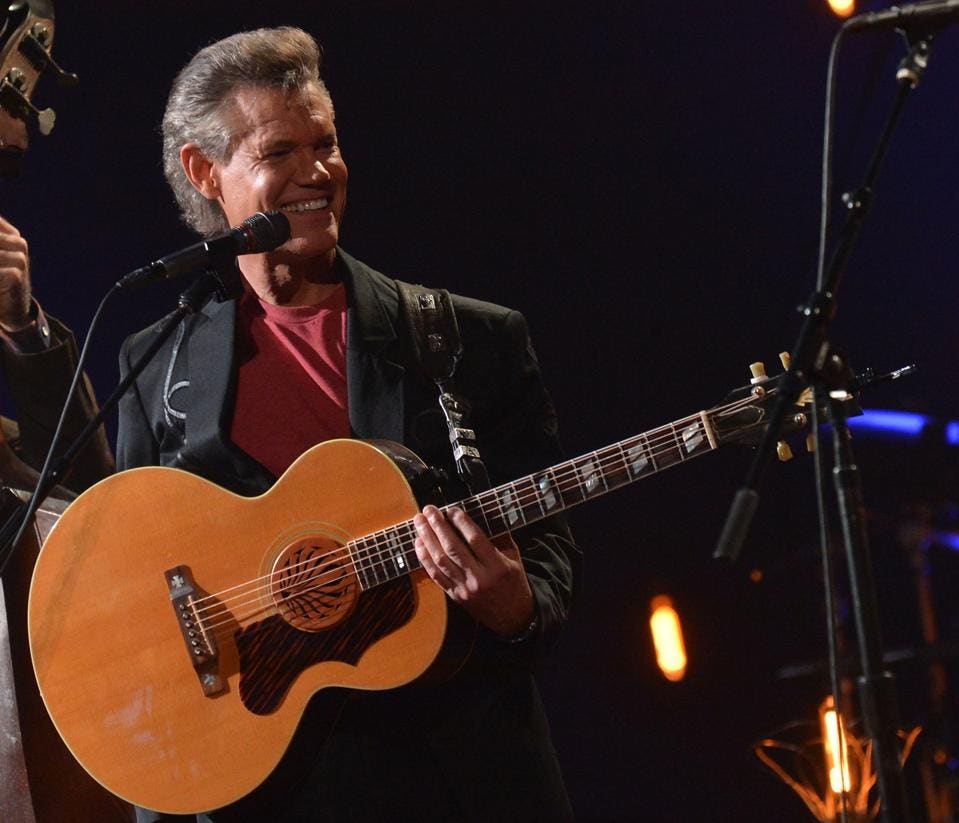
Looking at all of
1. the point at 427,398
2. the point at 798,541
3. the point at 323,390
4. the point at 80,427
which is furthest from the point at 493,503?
the point at 798,541

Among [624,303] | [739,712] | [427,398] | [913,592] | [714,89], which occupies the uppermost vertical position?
[714,89]

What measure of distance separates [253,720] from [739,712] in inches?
169

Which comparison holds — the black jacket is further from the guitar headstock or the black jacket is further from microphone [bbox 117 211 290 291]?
the guitar headstock

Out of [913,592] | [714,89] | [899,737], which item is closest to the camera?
[899,737]

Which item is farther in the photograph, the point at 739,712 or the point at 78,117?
the point at 739,712

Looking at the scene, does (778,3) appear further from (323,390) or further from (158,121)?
(323,390)

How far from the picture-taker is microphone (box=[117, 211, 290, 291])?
241cm

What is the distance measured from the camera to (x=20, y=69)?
2.75 meters

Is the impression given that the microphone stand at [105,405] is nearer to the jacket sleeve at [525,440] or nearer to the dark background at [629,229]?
the jacket sleeve at [525,440]

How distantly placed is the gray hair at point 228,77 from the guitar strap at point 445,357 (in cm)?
55

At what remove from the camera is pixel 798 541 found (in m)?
6.32

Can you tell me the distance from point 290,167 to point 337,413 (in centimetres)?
59

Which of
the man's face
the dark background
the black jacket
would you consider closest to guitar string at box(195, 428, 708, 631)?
the black jacket

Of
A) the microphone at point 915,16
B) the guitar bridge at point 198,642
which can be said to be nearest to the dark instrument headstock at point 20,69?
the guitar bridge at point 198,642
